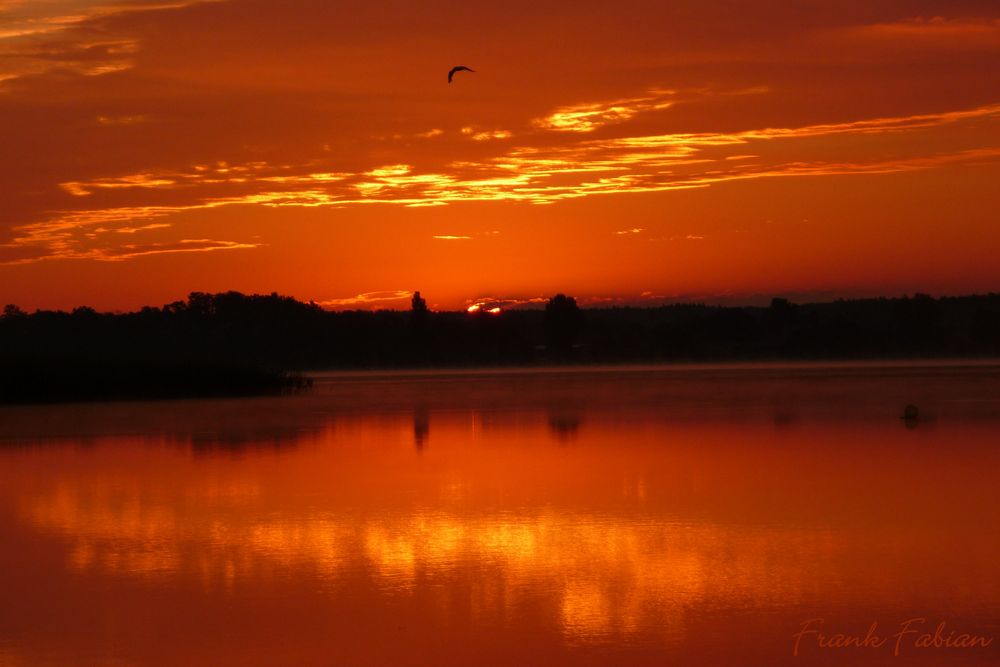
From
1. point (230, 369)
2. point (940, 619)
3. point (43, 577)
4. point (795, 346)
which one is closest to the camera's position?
point (940, 619)

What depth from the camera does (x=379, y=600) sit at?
9836 millimetres

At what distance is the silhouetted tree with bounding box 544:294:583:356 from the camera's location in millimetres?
116250

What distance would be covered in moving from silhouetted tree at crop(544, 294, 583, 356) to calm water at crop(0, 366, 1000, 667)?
9100 centimetres

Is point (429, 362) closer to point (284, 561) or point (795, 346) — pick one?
point (795, 346)

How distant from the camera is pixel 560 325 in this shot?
117 meters

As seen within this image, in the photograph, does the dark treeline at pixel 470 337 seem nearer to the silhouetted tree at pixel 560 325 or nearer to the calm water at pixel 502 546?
the silhouetted tree at pixel 560 325

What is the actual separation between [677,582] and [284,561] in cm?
354

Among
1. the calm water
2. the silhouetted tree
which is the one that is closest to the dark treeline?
the silhouetted tree

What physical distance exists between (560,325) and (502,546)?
105m

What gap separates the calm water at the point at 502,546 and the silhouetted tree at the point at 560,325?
91.0 m

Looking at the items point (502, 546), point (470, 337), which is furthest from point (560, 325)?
point (502, 546)

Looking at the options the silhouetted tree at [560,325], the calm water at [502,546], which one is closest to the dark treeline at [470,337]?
the silhouetted tree at [560,325]

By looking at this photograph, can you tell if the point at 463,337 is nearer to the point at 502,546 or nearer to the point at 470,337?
the point at 470,337

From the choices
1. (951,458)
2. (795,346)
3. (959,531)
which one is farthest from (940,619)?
(795,346)
